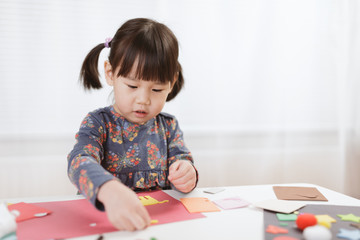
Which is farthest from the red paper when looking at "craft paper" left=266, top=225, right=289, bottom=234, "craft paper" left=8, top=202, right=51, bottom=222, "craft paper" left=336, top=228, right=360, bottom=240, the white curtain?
the white curtain

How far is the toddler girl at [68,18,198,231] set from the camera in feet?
2.68

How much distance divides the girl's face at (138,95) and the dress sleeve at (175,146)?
151 millimetres

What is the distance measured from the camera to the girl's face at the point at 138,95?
2.76ft

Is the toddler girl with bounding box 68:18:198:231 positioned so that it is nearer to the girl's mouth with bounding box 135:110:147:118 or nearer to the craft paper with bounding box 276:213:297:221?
the girl's mouth with bounding box 135:110:147:118

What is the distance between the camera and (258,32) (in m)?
1.55

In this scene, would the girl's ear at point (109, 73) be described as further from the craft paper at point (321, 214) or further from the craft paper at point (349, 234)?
the craft paper at point (349, 234)

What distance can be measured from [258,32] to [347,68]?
1.63 feet

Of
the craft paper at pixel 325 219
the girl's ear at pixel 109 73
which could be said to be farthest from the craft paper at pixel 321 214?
the girl's ear at pixel 109 73

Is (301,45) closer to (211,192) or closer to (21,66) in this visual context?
(211,192)

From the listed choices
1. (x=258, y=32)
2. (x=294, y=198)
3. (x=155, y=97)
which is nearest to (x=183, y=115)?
(x=258, y=32)

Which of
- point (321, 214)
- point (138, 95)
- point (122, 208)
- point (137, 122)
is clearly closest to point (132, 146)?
point (137, 122)

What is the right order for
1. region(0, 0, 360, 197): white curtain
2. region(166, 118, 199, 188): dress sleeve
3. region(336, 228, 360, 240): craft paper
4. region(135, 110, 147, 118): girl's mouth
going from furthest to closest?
1. region(0, 0, 360, 197): white curtain
2. region(166, 118, 199, 188): dress sleeve
3. region(135, 110, 147, 118): girl's mouth
4. region(336, 228, 360, 240): craft paper

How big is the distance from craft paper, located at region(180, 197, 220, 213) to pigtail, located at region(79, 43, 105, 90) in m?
0.48

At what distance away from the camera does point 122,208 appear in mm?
549
